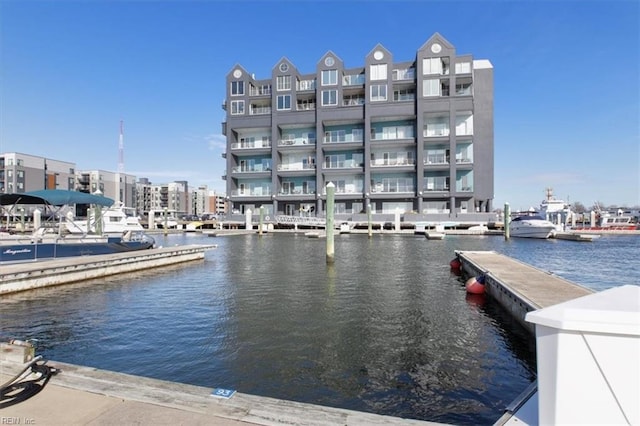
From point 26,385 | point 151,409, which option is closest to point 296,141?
point 26,385

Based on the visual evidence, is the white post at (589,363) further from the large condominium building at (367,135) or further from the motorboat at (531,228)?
the large condominium building at (367,135)

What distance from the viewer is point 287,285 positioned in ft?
48.6

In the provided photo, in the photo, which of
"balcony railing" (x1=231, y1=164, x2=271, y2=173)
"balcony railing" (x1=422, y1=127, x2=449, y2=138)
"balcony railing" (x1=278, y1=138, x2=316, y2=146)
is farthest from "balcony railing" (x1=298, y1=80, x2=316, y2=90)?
"balcony railing" (x1=422, y1=127, x2=449, y2=138)

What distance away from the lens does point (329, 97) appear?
52.9 metres

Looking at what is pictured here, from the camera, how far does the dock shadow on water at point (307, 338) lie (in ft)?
20.2

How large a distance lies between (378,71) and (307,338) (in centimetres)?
5011

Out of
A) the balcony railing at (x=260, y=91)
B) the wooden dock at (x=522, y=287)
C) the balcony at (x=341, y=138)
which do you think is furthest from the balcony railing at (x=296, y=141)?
the wooden dock at (x=522, y=287)

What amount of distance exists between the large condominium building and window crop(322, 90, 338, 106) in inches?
5.9

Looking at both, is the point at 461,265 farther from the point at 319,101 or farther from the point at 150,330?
the point at 319,101

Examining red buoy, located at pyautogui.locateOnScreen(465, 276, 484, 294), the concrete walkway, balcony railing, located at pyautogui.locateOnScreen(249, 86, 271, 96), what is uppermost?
balcony railing, located at pyautogui.locateOnScreen(249, 86, 271, 96)

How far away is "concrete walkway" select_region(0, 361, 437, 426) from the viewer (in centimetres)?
349

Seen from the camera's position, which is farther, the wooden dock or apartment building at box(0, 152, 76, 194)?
apartment building at box(0, 152, 76, 194)

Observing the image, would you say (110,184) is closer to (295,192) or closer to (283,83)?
(283,83)

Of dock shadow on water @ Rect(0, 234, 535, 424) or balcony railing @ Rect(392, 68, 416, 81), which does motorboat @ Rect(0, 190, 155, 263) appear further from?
balcony railing @ Rect(392, 68, 416, 81)
